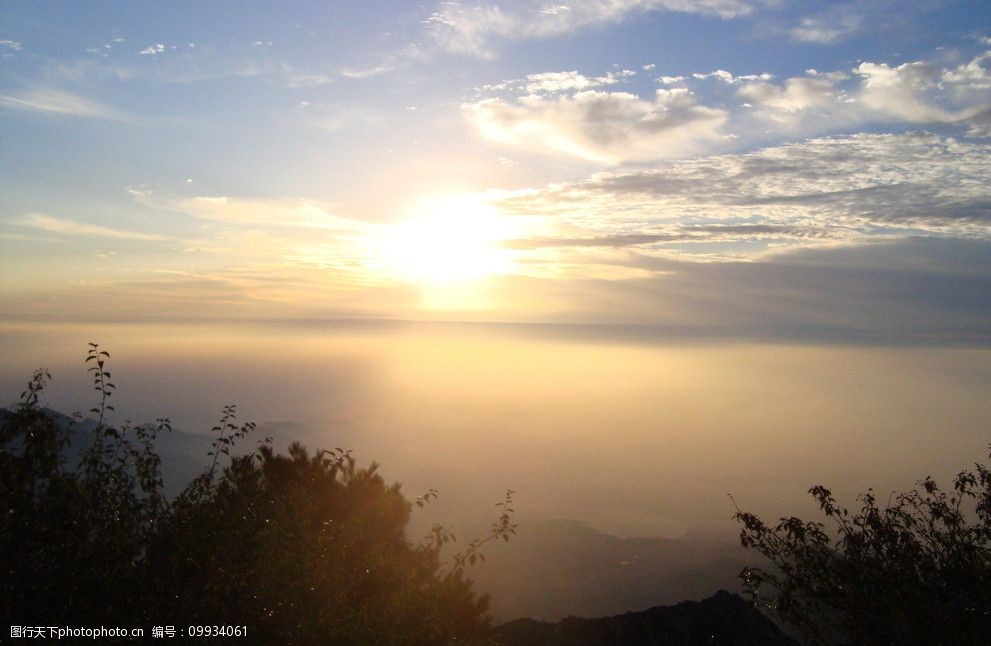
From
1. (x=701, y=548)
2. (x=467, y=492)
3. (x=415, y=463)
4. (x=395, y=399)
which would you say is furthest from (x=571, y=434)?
(x=395, y=399)

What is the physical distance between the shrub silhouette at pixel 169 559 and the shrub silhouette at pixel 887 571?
369cm

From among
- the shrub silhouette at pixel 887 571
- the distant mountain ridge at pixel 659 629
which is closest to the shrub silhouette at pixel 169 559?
the shrub silhouette at pixel 887 571

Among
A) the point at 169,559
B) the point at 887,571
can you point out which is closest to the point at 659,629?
the point at 887,571

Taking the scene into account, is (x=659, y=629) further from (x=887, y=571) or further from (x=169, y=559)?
(x=169, y=559)

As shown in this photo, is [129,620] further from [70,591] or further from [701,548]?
[701,548]

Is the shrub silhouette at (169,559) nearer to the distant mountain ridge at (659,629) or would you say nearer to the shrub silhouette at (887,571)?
the shrub silhouette at (887,571)

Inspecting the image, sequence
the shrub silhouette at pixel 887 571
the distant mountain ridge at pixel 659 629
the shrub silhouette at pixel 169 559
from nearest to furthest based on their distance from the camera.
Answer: the shrub silhouette at pixel 169 559 < the shrub silhouette at pixel 887 571 < the distant mountain ridge at pixel 659 629

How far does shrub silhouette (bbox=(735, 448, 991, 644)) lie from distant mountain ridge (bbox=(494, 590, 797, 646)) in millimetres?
7509

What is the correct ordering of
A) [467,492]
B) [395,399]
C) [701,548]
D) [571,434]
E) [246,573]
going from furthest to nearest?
[395,399]
[571,434]
[467,492]
[701,548]
[246,573]

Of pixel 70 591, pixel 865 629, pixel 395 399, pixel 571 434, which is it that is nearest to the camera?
pixel 70 591

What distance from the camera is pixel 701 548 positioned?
2864 inches

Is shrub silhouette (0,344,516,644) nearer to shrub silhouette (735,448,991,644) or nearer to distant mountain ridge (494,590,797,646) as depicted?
shrub silhouette (735,448,991,644)

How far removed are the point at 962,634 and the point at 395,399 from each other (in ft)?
624

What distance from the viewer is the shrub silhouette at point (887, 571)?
638 cm
